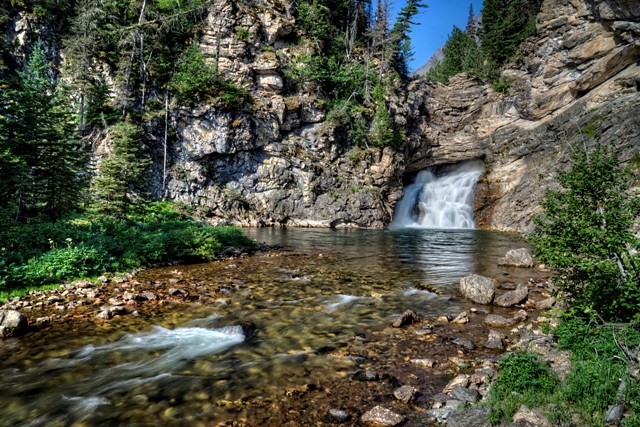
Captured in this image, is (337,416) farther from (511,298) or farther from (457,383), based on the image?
(511,298)

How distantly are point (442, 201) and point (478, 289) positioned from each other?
130ft

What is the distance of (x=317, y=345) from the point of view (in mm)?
7008

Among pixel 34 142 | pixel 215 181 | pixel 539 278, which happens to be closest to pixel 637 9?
pixel 539 278

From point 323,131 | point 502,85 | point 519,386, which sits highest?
point 502,85

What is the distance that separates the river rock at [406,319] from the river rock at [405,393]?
2.82 metres

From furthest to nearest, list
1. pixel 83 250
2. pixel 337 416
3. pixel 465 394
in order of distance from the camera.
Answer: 1. pixel 83 250
2. pixel 465 394
3. pixel 337 416

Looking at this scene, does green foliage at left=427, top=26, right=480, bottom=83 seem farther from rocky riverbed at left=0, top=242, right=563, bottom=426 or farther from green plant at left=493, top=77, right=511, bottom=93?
rocky riverbed at left=0, top=242, right=563, bottom=426

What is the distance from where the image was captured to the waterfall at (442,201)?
45.2m

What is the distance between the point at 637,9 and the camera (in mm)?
29500

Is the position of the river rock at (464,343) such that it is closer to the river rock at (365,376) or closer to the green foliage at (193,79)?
the river rock at (365,376)

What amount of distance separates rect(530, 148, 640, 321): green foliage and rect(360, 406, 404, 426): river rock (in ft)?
10.0

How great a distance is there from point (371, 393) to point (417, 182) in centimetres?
5130

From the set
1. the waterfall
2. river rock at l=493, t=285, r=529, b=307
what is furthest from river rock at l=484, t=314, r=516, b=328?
the waterfall

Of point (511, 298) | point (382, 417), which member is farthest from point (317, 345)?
point (511, 298)
